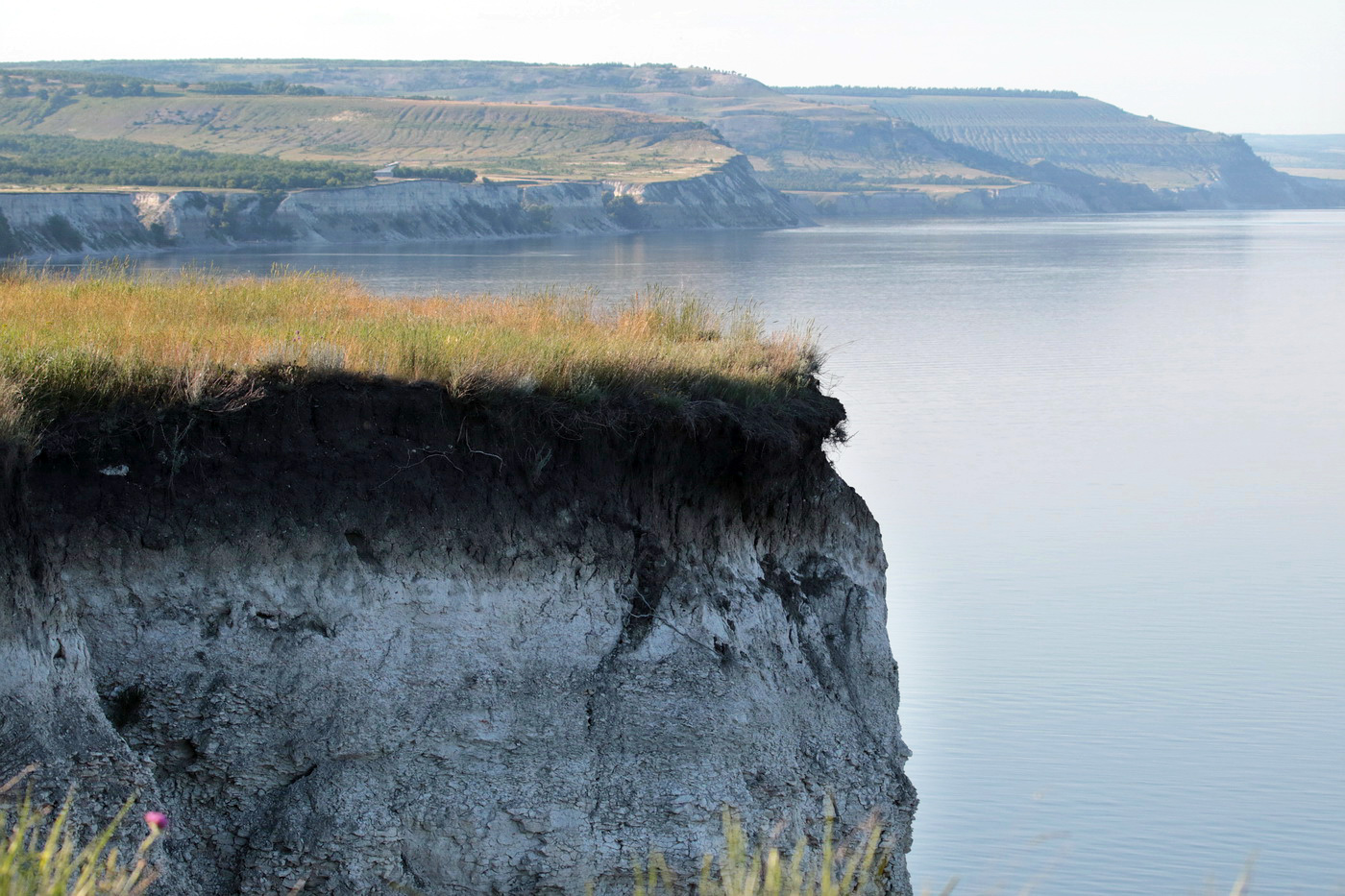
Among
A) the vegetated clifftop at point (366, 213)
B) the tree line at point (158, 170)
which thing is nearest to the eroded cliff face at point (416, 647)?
the vegetated clifftop at point (366, 213)

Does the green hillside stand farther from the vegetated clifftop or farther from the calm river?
the calm river

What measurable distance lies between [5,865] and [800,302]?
149 feet

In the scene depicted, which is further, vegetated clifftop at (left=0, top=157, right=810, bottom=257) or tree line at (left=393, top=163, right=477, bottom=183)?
Result: tree line at (left=393, top=163, right=477, bottom=183)

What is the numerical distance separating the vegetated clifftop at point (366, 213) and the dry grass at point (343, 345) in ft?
208

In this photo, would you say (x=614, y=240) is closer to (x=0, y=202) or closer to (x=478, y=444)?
(x=0, y=202)

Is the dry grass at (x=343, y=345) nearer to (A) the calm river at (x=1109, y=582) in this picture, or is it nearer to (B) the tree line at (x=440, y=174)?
(A) the calm river at (x=1109, y=582)

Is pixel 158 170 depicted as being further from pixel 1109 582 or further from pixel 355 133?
pixel 1109 582

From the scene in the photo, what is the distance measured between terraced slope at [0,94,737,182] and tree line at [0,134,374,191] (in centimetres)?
2960

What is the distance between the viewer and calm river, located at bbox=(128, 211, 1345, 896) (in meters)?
11.6

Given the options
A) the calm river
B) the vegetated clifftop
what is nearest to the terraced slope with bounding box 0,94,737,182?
the vegetated clifftop

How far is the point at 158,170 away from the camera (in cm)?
11350

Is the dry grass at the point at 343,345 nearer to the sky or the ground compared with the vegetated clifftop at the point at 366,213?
nearer to the sky

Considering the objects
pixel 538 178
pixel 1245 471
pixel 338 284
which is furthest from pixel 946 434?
pixel 538 178

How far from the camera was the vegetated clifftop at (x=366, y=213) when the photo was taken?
3246 inches
